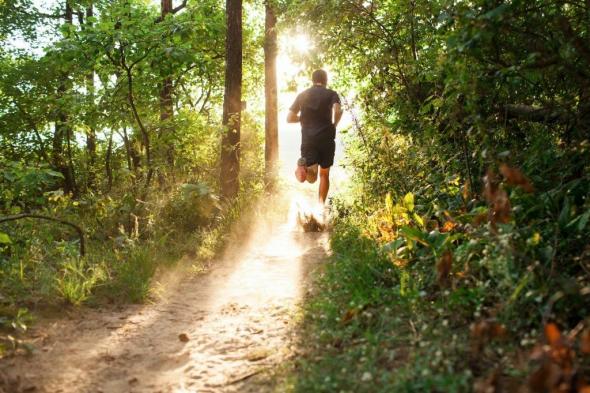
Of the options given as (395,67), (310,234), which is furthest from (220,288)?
(395,67)

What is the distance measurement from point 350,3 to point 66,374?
22.8 ft

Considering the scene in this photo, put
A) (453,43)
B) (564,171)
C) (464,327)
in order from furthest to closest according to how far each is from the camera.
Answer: (564,171)
(453,43)
(464,327)

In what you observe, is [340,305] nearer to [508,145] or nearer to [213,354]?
[213,354]

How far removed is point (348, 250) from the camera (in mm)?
5293

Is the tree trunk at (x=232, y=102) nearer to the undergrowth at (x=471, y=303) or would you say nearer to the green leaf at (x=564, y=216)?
the undergrowth at (x=471, y=303)

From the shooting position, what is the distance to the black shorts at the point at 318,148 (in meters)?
8.08

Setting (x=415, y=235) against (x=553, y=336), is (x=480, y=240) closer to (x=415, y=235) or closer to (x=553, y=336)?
(x=415, y=235)

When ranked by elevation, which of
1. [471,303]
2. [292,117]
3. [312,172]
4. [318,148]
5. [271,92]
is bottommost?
[471,303]

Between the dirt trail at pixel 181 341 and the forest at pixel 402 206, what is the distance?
0.22 m

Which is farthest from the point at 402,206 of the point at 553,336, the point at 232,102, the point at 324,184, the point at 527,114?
the point at 232,102

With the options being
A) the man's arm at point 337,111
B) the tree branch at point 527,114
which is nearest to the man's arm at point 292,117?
the man's arm at point 337,111

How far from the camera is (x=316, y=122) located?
26.5ft

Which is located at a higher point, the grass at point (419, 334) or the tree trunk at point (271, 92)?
the tree trunk at point (271, 92)

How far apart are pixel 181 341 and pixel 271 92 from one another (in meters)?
10.6
